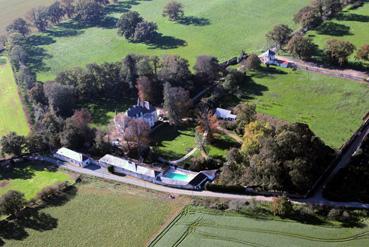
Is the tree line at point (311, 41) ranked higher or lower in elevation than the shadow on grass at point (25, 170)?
higher

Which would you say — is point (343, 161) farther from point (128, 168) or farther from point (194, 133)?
point (128, 168)

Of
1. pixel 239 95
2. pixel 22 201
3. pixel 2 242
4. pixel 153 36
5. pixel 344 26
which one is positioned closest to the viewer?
pixel 2 242

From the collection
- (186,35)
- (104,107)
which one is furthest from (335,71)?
(104,107)

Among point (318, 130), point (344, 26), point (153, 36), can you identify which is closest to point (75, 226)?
point (318, 130)

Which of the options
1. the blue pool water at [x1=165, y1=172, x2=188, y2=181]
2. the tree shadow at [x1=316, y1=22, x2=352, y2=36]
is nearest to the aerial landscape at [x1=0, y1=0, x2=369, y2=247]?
the blue pool water at [x1=165, y1=172, x2=188, y2=181]

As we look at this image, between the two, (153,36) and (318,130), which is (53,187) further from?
(153,36)

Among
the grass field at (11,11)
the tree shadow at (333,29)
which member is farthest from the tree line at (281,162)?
the grass field at (11,11)

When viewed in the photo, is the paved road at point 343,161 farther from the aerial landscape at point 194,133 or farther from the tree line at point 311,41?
the tree line at point 311,41
